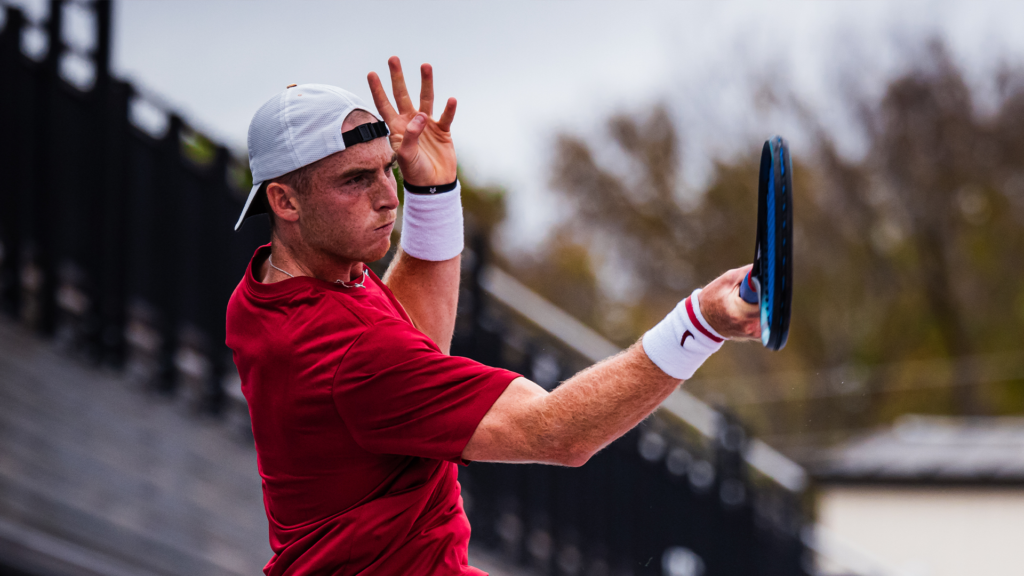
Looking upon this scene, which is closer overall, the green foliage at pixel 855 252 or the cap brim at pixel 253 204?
the cap brim at pixel 253 204

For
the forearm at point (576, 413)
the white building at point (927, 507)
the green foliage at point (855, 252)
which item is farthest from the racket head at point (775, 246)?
the green foliage at point (855, 252)

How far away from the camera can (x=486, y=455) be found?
5.48 ft

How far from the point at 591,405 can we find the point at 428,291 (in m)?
0.86

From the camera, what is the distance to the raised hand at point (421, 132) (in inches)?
82.0

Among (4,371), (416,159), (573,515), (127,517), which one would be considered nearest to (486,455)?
(416,159)

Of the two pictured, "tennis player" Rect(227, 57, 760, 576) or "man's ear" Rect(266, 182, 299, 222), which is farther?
"man's ear" Rect(266, 182, 299, 222)

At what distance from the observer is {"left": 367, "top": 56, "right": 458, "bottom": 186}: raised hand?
6.84ft

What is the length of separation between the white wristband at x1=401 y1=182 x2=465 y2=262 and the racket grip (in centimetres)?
88

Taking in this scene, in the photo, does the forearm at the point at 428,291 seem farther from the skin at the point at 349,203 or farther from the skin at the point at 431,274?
the skin at the point at 349,203

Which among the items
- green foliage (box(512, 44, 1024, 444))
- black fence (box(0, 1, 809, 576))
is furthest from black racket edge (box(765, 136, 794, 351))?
green foliage (box(512, 44, 1024, 444))

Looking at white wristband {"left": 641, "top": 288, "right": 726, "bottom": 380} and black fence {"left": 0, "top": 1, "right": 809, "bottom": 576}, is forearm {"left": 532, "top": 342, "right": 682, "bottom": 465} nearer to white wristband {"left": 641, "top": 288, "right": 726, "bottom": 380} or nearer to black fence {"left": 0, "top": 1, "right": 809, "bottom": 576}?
white wristband {"left": 641, "top": 288, "right": 726, "bottom": 380}

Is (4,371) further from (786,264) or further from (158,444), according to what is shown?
(786,264)

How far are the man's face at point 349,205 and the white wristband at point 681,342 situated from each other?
1.96 ft

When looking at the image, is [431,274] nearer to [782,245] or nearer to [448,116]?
[448,116]
